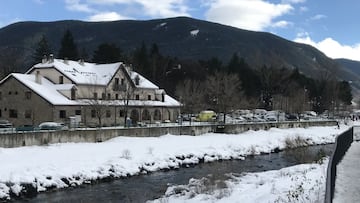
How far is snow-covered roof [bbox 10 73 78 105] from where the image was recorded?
164ft

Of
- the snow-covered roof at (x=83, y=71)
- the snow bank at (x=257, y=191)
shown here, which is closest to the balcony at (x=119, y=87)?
the snow-covered roof at (x=83, y=71)

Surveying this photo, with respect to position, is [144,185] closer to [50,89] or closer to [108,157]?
[108,157]

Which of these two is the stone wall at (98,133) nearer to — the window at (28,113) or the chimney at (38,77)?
the window at (28,113)

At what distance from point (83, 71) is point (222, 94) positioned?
2224cm

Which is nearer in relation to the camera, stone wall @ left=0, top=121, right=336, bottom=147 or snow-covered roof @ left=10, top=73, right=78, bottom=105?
stone wall @ left=0, top=121, right=336, bottom=147

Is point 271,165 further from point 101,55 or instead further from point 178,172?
point 101,55

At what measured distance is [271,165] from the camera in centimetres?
3472

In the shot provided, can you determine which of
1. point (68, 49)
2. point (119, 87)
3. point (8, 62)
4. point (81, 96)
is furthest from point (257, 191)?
point (8, 62)

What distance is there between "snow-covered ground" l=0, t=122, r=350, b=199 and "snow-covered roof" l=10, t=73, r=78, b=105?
1256 cm

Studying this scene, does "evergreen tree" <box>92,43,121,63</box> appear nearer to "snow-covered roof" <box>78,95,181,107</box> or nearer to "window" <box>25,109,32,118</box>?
"snow-covered roof" <box>78,95,181,107</box>

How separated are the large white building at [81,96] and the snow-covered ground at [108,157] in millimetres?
11515

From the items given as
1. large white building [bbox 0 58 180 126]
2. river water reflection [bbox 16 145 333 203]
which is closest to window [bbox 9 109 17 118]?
large white building [bbox 0 58 180 126]

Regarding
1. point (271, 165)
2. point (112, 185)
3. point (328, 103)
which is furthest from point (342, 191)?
point (328, 103)

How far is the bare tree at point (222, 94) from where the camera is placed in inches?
2657
